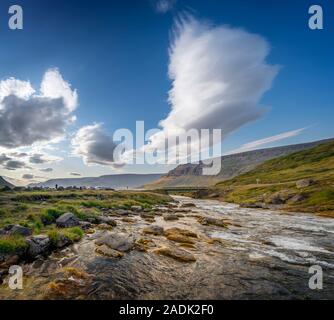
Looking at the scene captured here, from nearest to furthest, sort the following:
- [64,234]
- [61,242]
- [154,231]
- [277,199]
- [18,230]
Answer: [18,230], [61,242], [64,234], [154,231], [277,199]

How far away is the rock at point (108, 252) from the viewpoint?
62.5 ft

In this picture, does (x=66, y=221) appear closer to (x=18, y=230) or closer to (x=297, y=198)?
(x=18, y=230)

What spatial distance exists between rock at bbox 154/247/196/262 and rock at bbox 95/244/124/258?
356 centimetres

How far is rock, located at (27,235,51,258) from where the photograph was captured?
680 inches

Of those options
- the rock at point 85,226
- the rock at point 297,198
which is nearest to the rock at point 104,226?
the rock at point 85,226

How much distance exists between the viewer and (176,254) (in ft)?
Answer: 64.3

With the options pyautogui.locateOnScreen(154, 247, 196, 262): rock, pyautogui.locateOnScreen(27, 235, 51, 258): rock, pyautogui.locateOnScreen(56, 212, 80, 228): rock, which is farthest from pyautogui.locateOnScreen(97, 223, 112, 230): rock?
pyautogui.locateOnScreen(154, 247, 196, 262): rock

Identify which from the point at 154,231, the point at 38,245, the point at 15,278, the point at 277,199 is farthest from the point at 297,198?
the point at 15,278

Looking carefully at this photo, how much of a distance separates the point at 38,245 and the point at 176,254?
1176 centimetres

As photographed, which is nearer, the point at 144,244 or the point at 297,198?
the point at 144,244
